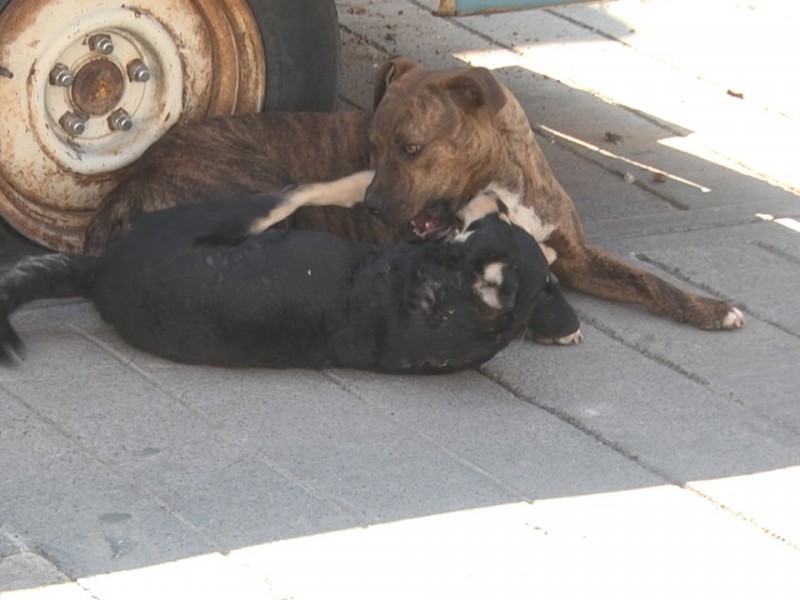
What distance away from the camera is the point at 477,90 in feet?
20.1

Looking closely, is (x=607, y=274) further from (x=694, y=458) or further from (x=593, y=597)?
(x=593, y=597)

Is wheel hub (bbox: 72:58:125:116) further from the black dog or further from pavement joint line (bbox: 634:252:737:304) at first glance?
pavement joint line (bbox: 634:252:737:304)

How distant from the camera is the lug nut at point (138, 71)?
614 centimetres

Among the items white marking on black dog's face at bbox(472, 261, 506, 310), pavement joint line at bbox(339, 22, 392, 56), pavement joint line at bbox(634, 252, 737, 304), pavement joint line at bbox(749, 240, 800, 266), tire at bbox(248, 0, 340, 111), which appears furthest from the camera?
pavement joint line at bbox(339, 22, 392, 56)

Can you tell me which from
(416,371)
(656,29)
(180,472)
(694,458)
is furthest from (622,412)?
(656,29)

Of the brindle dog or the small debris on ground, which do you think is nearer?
the brindle dog

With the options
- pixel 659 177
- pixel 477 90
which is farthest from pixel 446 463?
pixel 659 177

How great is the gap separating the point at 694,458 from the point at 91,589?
1996mm

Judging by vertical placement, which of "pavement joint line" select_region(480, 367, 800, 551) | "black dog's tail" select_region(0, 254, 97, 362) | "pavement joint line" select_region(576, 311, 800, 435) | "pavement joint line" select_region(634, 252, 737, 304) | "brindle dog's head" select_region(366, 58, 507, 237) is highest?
"brindle dog's head" select_region(366, 58, 507, 237)

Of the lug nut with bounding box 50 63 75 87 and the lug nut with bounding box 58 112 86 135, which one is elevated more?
the lug nut with bounding box 50 63 75 87

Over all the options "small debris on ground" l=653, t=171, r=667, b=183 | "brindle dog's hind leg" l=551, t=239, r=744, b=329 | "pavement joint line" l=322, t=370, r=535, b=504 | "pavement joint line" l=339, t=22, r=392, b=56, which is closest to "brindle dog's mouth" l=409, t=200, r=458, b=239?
"brindle dog's hind leg" l=551, t=239, r=744, b=329

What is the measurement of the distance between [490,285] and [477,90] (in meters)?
1.00

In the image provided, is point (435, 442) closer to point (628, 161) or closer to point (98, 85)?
point (98, 85)

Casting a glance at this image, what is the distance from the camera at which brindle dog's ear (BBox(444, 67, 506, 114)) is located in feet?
19.9
